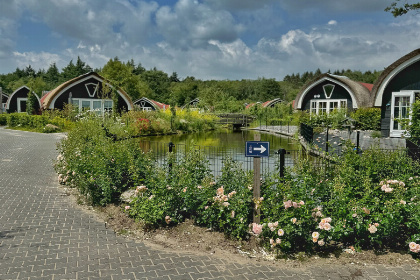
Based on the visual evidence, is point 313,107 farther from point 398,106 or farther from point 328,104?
point 398,106

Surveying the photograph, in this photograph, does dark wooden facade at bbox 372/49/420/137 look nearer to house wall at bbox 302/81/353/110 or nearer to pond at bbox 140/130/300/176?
pond at bbox 140/130/300/176

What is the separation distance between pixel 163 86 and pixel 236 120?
3810 cm

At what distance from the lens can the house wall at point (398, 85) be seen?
19.2 meters

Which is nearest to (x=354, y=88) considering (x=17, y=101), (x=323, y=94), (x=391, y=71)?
(x=323, y=94)

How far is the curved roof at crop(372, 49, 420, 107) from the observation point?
18281 millimetres

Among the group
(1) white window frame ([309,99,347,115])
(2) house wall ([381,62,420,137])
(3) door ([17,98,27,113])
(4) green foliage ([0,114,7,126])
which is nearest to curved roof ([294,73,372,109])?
(1) white window frame ([309,99,347,115])

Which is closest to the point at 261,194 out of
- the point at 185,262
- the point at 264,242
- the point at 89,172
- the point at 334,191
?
the point at 264,242

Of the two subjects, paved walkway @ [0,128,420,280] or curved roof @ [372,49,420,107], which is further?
curved roof @ [372,49,420,107]

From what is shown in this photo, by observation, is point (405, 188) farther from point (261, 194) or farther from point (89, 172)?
point (89, 172)

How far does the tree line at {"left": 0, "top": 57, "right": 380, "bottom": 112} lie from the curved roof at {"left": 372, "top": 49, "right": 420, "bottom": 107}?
35404 mm

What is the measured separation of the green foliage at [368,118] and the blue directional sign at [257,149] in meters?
22.9

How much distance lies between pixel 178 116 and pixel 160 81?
47336 mm

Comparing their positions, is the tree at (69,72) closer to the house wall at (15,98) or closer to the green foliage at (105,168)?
the house wall at (15,98)

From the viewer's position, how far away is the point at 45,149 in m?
16.0
